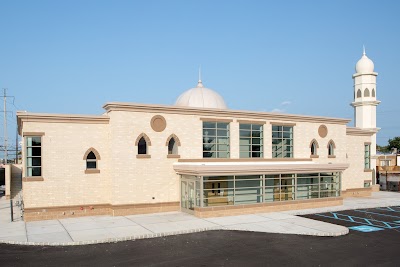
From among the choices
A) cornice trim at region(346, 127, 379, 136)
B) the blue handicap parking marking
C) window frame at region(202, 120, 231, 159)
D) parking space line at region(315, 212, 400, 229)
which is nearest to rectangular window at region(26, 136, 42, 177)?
window frame at region(202, 120, 231, 159)

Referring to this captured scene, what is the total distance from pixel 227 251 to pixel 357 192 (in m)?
22.6

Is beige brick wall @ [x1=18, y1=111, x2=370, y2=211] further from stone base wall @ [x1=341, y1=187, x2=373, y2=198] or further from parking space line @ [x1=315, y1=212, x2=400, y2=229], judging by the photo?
stone base wall @ [x1=341, y1=187, x2=373, y2=198]

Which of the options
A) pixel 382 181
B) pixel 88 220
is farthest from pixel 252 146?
pixel 382 181

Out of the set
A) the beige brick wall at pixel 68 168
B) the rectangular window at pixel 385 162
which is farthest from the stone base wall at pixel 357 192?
the rectangular window at pixel 385 162

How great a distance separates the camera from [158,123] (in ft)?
82.0

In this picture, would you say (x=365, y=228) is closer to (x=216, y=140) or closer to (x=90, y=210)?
(x=216, y=140)

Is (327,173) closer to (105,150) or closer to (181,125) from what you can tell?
(181,125)

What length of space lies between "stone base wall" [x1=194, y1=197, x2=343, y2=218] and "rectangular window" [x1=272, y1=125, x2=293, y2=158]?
14.3 feet

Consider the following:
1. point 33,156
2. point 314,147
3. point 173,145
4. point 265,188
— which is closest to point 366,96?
point 314,147

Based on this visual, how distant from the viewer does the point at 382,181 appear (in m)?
42.6

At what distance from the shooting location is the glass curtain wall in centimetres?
2444

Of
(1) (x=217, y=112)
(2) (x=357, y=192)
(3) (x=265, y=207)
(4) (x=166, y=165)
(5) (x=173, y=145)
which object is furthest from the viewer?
(2) (x=357, y=192)

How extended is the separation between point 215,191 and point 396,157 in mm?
39487

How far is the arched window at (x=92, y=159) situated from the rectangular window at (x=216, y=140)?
281 inches
